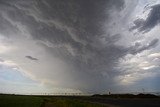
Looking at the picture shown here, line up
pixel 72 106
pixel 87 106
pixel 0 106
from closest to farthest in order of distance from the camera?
pixel 0 106 → pixel 87 106 → pixel 72 106

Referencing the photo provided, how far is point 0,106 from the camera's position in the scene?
38.2 metres

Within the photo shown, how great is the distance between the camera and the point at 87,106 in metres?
45.1

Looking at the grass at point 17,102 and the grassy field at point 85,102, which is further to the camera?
the grassy field at point 85,102

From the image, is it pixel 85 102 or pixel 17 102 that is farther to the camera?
pixel 85 102

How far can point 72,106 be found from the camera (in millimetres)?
49094

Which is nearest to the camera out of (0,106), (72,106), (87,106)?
(0,106)

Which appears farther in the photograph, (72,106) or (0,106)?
(72,106)

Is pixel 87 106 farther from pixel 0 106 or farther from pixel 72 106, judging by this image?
pixel 0 106

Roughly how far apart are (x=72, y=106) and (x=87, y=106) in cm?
495

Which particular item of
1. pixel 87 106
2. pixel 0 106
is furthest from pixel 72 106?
pixel 0 106

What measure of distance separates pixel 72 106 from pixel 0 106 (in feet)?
50.4

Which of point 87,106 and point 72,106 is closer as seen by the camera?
point 87,106

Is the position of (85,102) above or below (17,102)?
above

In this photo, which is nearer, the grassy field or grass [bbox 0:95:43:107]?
grass [bbox 0:95:43:107]
